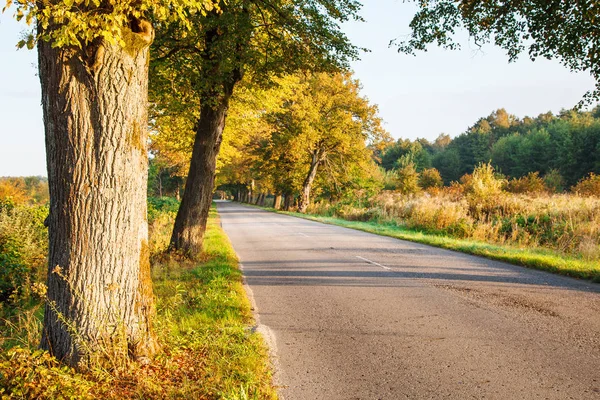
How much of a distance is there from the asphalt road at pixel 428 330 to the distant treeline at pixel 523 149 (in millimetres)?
29558

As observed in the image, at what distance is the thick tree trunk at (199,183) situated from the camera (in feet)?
34.1

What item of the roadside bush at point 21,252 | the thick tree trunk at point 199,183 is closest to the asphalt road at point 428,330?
the thick tree trunk at point 199,183

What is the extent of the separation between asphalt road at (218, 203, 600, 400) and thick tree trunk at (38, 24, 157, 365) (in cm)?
183

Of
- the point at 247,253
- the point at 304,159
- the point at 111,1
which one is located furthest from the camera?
the point at 304,159

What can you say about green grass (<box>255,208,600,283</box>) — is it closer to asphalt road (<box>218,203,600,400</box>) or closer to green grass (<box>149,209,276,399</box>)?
asphalt road (<box>218,203,600,400</box>)

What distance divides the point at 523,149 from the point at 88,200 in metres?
73.8

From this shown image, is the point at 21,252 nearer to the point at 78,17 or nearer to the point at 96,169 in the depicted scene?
the point at 96,169

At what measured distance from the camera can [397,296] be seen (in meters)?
6.91

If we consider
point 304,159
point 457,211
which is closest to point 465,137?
point 304,159

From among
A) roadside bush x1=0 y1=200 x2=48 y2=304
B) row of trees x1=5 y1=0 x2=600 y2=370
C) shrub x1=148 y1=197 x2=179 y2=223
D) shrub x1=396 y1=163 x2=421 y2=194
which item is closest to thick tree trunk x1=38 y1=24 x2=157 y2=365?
row of trees x1=5 y1=0 x2=600 y2=370

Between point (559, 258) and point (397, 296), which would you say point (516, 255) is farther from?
point (397, 296)

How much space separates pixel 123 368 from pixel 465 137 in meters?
101

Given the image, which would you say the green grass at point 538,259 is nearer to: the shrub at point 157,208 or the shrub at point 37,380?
the shrub at point 37,380

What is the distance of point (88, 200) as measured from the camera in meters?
3.78
